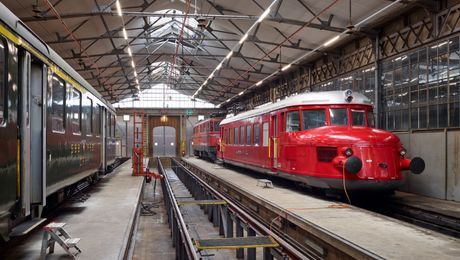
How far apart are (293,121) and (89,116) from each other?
5.62m

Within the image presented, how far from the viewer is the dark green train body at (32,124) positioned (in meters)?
4.92

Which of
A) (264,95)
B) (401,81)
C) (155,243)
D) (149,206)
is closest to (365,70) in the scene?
(401,81)

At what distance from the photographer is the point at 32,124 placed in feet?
20.7

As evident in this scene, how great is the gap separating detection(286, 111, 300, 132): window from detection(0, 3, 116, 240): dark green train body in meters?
5.58

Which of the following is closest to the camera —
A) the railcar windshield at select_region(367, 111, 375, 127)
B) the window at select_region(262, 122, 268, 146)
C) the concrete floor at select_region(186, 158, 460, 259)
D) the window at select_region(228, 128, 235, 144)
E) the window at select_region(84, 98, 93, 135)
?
A: the concrete floor at select_region(186, 158, 460, 259)

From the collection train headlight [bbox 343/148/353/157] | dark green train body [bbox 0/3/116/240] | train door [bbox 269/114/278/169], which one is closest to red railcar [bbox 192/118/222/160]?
train door [bbox 269/114/278/169]

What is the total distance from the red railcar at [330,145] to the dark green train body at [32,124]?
5532mm

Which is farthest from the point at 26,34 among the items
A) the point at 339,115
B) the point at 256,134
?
the point at 256,134

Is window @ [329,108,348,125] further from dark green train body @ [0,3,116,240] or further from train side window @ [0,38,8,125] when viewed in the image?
train side window @ [0,38,8,125]

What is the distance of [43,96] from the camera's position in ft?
21.3

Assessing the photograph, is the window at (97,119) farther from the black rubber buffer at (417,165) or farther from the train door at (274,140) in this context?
the black rubber buffer at (417,165)

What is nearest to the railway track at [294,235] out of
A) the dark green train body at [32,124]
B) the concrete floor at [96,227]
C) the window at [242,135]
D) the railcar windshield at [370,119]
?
the concrete floor at [96,227]

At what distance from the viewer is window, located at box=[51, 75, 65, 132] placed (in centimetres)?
743

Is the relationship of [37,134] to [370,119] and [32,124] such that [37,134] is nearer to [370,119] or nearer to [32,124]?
[32,124]
